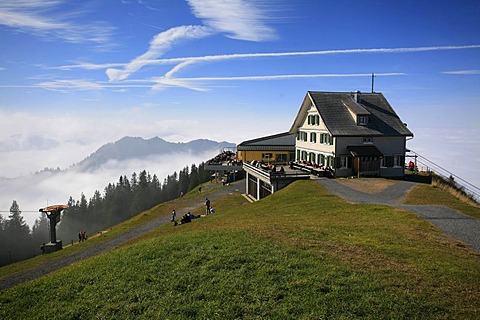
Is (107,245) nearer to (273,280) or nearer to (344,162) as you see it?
(273,280)

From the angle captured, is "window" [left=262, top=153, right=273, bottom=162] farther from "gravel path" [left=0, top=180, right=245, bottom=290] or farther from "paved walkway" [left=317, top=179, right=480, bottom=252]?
"paved walkway" [left=317, top=179, right=480, bottom=252]

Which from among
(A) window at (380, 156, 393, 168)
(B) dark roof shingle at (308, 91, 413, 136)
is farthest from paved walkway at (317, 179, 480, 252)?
(B) dark roof shingle at (308, 91, 413, 136)

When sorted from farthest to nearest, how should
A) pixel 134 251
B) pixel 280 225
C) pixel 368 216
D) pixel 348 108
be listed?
pixel 348 108
pixel 368 216
pixel 280 225
pixel 134 251

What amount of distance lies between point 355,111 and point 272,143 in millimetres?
20351

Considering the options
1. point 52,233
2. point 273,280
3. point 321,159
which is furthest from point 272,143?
point 273,280

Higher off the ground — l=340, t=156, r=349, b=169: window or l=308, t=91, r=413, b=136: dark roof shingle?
l=308, t=91, r=413, b=136: dark roof shingle

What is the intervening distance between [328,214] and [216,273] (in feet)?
42.7

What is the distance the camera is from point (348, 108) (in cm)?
4541

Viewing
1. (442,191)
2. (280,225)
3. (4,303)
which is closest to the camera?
(4,303)

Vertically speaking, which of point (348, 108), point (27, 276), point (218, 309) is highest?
point (348, 108)

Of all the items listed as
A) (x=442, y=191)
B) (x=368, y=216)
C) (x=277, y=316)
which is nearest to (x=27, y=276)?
(x=277, y=316)

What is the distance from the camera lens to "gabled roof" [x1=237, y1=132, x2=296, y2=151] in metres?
61.2

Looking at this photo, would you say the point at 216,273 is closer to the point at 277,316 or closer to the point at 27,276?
the point at 277,316

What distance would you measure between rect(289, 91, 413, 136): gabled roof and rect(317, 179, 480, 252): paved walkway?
875cm
